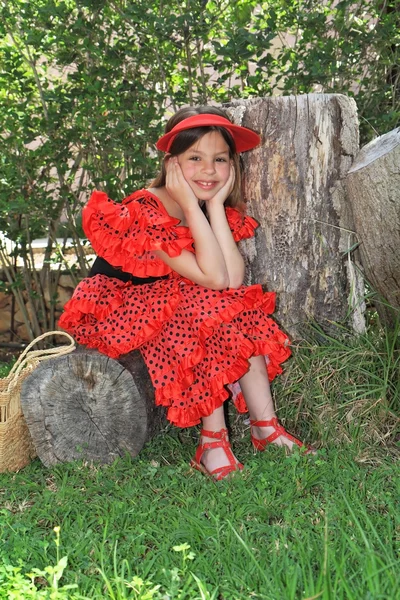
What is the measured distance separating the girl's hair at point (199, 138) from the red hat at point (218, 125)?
0.08 feet

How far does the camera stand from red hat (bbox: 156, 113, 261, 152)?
9.78 ft

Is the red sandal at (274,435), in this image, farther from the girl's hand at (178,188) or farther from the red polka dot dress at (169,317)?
the girl's hand at (178,188)

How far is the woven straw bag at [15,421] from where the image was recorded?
314 centimetres

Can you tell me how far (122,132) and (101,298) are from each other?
153cm

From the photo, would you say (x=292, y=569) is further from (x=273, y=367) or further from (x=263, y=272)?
(x=263, y=272)

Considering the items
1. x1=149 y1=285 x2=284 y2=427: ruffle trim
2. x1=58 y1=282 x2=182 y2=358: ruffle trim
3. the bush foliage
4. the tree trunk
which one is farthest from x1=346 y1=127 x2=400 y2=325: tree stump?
the bush foliage

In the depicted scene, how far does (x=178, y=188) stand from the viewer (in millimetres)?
3045

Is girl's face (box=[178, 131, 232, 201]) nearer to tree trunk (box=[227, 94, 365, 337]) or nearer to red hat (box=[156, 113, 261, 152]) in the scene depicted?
red hat (box=[156, 113, 261, 152])

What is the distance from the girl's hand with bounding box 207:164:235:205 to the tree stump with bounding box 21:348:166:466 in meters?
0.71

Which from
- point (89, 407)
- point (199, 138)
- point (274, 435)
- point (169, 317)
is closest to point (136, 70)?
point (199, 138)

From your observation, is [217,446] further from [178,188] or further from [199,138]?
[199,138]

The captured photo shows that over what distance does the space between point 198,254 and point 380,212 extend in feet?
2.35


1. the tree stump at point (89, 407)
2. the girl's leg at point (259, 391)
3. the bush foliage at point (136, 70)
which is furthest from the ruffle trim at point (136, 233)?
the bush foliage at point (136, 70)

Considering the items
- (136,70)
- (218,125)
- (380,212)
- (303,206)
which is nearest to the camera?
(380,212)
